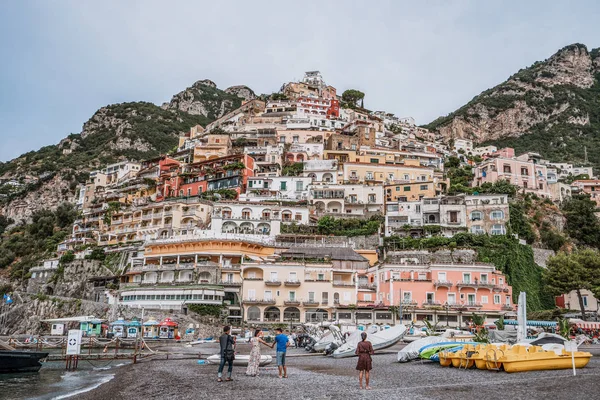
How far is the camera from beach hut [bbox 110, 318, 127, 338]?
43419mm

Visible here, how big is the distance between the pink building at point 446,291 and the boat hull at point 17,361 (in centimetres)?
3175

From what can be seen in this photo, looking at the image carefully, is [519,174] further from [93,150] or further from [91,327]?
[93,150]

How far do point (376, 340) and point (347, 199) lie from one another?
40.9 m

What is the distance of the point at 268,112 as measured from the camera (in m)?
104

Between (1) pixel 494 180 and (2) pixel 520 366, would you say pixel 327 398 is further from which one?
(1) pixel 494 180

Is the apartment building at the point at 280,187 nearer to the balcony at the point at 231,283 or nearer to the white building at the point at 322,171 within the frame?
the white building at the point at 322,171

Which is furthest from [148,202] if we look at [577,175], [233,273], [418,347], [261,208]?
[577,175]

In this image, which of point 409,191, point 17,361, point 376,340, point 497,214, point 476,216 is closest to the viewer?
point 17,361

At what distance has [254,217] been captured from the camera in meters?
63.8

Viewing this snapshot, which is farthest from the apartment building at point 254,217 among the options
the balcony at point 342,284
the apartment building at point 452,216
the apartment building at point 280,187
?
the balcony at point 342,284

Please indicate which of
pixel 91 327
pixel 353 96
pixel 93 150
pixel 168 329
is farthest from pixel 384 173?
pixel 93 150

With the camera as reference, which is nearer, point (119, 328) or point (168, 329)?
point (168, 329)

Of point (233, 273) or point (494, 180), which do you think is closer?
point (233, 273)

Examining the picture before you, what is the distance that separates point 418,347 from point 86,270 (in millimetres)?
54028
